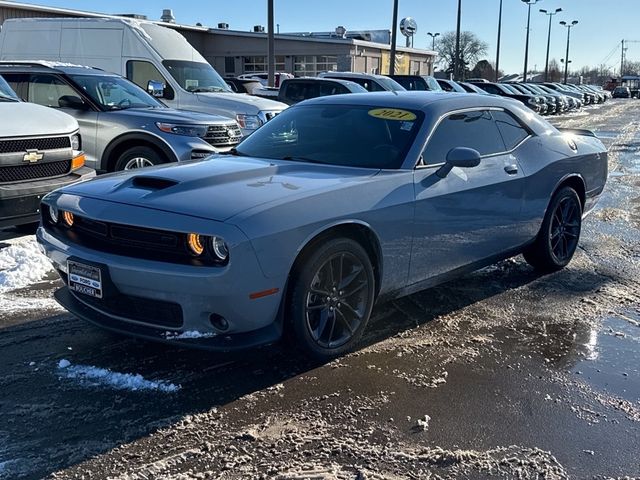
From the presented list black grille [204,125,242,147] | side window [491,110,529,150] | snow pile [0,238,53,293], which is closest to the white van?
black grille [204,125,242,147]

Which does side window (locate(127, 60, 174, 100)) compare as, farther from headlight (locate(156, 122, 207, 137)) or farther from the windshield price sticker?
the windshield price sticker

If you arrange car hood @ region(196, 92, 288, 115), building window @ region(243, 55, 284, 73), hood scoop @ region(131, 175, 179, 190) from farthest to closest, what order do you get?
building window @ region(243, 55, 284, 73)
car hood @ region(196, 92, 288, 115)
hood scoop @ region(131, 175, 179, 190)

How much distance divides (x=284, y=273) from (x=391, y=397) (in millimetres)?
876

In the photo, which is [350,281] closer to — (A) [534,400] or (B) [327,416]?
(B) [327,416]

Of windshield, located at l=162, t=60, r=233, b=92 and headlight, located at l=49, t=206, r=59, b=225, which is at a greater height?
windshield, located at l=162, t=60, r=233, b=92

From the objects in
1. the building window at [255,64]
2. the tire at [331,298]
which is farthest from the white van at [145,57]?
the building window at [255,64]

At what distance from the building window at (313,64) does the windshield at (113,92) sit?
3416 centimetres

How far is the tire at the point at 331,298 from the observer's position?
360 cm

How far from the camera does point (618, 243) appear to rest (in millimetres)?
6953

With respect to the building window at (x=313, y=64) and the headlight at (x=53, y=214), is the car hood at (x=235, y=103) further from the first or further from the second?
the building window at (x=313, y=64)

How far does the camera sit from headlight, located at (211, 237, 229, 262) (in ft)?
10.9

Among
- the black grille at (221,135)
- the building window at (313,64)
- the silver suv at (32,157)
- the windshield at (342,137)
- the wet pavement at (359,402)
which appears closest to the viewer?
the wet pavement at (359,402)

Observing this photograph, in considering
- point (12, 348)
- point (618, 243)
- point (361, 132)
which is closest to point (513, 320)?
point (361, 132)

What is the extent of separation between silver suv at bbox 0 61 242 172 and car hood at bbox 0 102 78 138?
1355 mm
